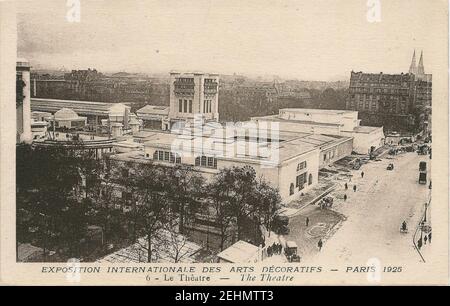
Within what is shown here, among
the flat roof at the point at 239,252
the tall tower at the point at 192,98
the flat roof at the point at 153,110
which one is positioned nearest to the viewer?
the flat roof at the point at 239,252

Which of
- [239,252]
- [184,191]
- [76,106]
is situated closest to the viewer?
[239,252]

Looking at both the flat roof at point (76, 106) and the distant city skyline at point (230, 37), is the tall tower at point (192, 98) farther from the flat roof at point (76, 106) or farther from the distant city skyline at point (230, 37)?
the flat roof at point (76, 106)

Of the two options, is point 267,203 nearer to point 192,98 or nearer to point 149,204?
point 149,204

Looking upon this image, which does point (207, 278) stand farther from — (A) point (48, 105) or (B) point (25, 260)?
(A) point (48, 105)

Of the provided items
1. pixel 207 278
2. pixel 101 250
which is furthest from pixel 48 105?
pixel 207 278

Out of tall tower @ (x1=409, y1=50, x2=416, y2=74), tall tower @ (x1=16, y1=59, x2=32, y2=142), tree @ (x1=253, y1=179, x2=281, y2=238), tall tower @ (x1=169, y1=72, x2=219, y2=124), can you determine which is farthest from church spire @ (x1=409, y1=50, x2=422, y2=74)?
tall tower @ (x1=16, y1=59, x2=32, y2=142)

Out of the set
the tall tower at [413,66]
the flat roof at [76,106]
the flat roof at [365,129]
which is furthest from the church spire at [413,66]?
the flat roof at [76,106]

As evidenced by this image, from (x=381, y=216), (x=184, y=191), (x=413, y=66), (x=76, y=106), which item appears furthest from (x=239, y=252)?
(x=413, y=66)

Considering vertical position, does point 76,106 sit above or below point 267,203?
above
